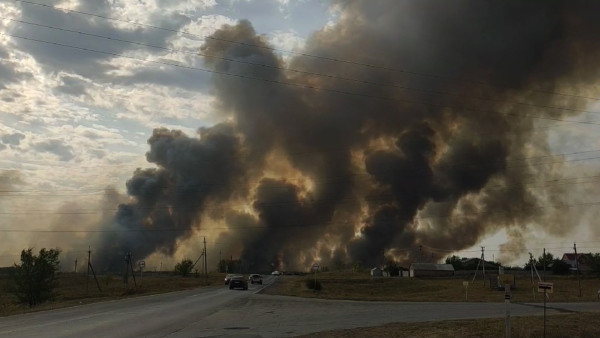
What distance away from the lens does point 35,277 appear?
55156 millimetres

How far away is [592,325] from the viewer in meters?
18.8

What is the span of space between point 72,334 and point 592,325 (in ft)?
59.1

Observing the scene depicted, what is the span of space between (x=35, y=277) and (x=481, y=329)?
168 ft

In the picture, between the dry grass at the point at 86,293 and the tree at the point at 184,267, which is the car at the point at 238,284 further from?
the tree at the point at 184,267

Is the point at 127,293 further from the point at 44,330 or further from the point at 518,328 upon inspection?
the point at 518,328

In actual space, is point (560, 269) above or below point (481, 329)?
below

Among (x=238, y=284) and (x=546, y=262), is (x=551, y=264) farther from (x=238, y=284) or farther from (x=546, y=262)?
(x=238, y=284)

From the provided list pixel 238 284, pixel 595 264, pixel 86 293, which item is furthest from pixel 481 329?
pixel 595 264

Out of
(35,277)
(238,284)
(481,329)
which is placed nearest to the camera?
(481,329)

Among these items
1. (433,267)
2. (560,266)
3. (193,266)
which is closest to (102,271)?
(193,266)

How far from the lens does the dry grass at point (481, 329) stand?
16344 millimetres

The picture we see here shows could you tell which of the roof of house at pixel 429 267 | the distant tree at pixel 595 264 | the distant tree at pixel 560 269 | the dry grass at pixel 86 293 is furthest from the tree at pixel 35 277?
the distant tree at pixel 560 269

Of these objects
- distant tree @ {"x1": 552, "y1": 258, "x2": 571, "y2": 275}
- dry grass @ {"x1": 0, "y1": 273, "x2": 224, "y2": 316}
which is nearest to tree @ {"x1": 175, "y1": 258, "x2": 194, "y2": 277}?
dry grass @ {"x1": 0, "y1": 273, "x2": 224, "y2": 316}

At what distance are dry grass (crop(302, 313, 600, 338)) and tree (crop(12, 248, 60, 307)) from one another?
1839 inches
